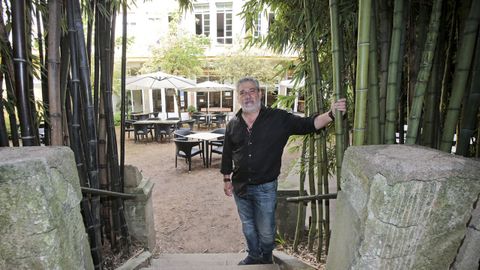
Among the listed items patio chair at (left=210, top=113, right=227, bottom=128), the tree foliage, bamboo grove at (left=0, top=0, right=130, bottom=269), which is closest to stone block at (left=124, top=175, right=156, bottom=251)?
bamboo grove at (left=0, top=0, right=130, bottom=269)

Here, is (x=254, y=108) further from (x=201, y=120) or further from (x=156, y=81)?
(x=201, y=120)

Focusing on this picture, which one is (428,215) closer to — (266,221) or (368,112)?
(368,112)

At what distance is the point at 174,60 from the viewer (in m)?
11.8

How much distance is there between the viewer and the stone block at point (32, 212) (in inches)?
35.4

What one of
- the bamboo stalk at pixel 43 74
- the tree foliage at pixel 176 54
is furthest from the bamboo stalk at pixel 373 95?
the tree foliage at pixel 176 54

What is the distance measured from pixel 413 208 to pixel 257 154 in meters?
1.36

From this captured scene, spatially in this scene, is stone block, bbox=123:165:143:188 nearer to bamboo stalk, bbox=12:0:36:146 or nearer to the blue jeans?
the blue jeans

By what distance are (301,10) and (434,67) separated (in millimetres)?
1072

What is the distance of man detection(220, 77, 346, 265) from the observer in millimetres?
2186

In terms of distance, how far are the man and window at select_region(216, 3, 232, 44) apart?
13677 millimetres

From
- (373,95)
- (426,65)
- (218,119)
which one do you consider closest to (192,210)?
(373,95)

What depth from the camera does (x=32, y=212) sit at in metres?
0.91

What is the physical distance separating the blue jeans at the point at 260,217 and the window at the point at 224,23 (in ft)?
45.6

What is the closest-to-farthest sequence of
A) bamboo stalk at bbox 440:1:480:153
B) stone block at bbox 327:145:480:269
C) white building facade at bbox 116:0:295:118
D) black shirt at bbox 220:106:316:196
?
stone block at bbox 327:145:480:269 < bamboo stalk at bbox 440:1:480:153 < black shirt at bbox 220:106:316:196 < white building facade at bbox 116:0:295:118
